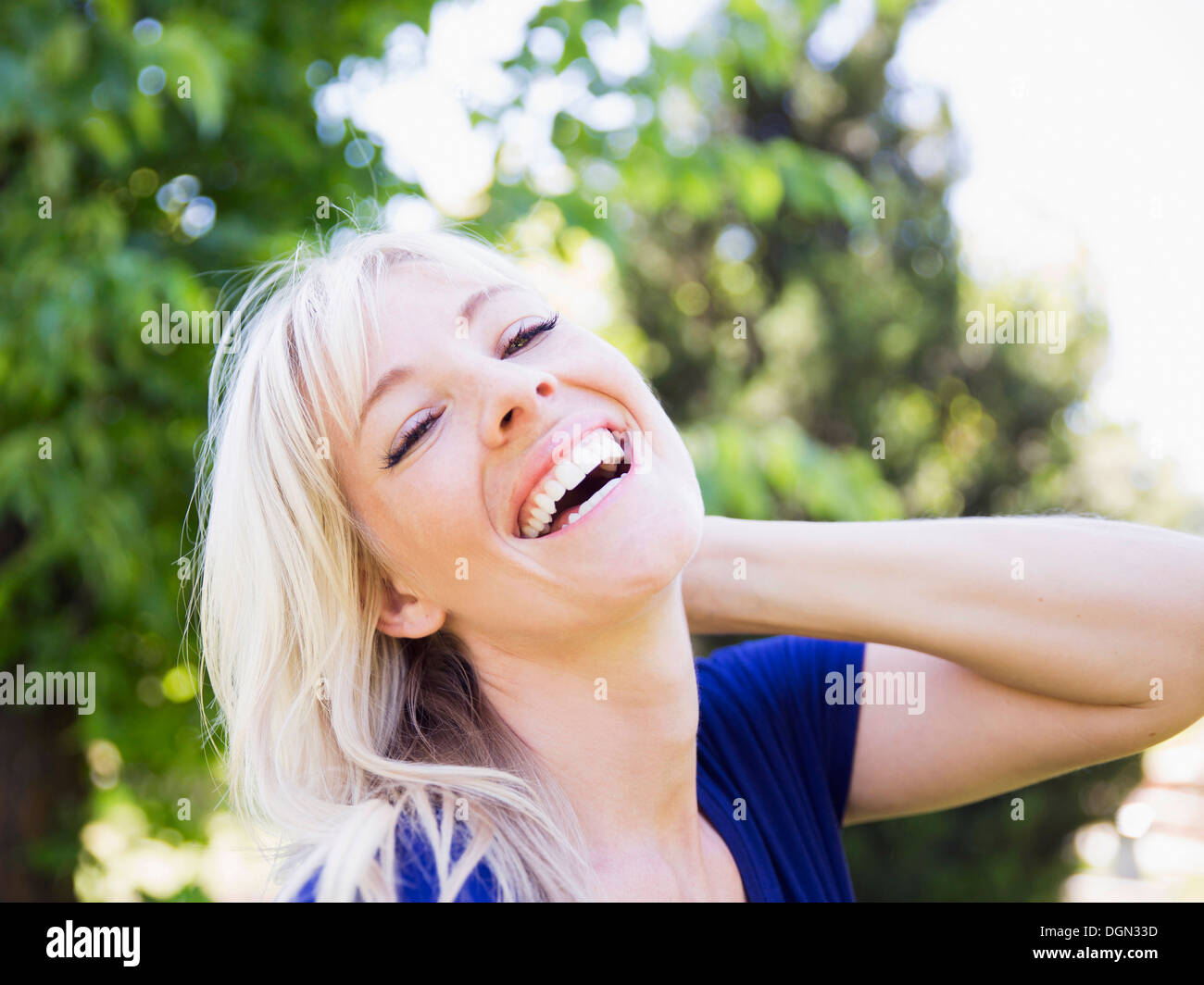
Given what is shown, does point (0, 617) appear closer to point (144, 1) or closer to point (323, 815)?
point (144, 1)

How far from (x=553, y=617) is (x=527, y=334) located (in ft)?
1.50

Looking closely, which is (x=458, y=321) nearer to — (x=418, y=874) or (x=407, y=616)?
(x=407, y=616)

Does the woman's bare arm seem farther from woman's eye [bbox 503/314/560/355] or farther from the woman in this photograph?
woman's eye [bbox 503/314/560/355]

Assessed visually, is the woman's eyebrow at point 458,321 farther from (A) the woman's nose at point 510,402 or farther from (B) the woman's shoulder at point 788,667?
(B) the woman's shoulder at point 788,667

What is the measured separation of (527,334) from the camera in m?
1.61

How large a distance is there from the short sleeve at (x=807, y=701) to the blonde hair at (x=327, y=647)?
452 millimetres

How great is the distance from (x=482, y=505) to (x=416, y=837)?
18.5 inches

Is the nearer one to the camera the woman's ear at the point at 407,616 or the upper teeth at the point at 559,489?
A: the upper teeth at the point at 559,489

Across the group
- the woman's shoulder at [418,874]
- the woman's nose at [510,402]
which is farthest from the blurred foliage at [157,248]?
the woman's shoulder at [418,874]

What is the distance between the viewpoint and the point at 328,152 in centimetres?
297

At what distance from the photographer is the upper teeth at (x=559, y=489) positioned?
1.49 m

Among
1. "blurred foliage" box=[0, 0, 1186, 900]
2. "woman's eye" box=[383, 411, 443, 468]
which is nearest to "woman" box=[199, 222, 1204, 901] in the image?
"woman's eye" box=[383, 411, 443, 468]

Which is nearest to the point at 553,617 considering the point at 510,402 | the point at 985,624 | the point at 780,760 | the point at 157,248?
Answer: the point at 510,402
